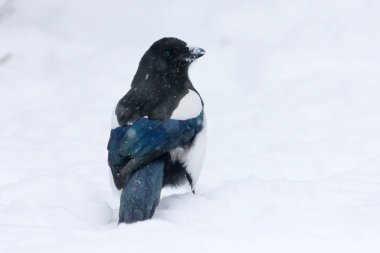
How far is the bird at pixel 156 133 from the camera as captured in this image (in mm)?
3021

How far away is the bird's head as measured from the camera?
356 cm

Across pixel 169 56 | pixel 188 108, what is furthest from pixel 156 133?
pixel 169 56

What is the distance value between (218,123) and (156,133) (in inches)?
79.5

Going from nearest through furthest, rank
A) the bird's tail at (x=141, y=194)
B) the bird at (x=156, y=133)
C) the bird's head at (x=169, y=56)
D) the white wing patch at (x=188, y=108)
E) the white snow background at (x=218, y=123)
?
the white snow background at (x=218, y=123) < the bird's tail at (x=141, y=194) < the bird at (x=156, y=133) < the white wing patch at (x=188, y=108) < the bird's head at (x=169, y=56)

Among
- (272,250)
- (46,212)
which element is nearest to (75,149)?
(46,212)

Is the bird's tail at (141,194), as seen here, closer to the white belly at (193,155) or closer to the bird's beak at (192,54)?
the white belly at (193,155)

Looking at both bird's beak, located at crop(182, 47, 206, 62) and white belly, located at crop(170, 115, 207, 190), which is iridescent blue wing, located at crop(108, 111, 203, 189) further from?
bird's beak, located at crop(182, 47, 206, 62)

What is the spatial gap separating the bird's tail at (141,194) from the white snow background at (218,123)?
96 millimetres

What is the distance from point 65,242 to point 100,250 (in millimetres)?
185

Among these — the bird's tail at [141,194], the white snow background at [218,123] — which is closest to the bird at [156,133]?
the bird's tail at [141,194]

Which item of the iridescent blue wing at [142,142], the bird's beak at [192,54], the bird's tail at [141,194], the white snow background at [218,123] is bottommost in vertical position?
the white snow background at [218,123]

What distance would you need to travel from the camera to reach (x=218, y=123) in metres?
5.17

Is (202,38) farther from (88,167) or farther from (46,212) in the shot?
(46,212)

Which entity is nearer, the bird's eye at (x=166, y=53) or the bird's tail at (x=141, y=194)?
the bird's tail at (x=141, y=194)
